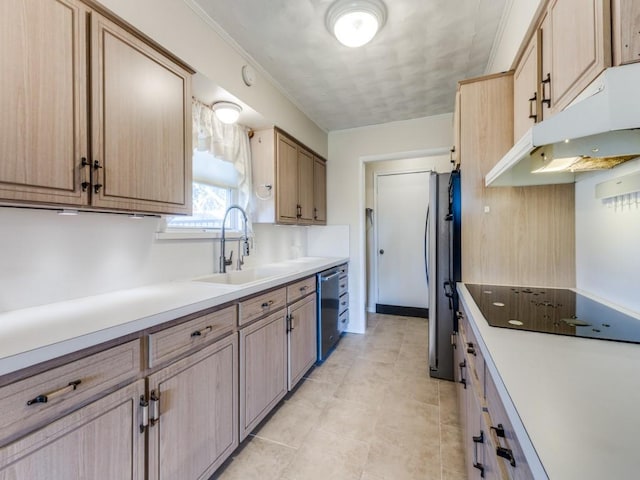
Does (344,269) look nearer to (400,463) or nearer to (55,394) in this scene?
(400,463)

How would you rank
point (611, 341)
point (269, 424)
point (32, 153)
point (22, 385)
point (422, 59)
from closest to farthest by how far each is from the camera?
point (22, 385)
point (611, 341)
point (32, 153)
point (269, 424)
point (422, 59)

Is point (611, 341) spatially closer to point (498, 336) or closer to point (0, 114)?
point (498, 336)

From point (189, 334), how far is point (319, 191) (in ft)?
7.90

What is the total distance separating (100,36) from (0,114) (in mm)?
526

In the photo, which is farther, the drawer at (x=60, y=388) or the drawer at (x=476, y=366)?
the drawer at (x=476, y=366)

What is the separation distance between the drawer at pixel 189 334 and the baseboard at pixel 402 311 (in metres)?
3.19

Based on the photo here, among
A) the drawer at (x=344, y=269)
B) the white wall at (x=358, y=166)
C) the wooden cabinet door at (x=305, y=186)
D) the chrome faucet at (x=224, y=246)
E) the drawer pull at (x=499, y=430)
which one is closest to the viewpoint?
the drawer pull at (x=499, y=430)

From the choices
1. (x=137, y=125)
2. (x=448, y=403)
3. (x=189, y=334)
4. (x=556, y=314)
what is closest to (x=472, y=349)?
(x=556, y=314)

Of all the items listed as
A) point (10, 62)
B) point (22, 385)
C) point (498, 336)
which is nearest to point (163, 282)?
point (22, 385)

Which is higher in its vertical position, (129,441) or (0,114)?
(0,114)

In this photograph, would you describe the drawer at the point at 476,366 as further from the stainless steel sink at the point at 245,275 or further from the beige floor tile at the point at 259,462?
the stainless steel sink at the point at 245,275

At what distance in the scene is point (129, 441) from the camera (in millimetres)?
959

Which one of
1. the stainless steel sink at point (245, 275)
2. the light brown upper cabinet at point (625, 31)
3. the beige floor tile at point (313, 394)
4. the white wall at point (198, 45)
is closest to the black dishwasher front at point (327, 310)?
the beige floor tile at point (313, 394)

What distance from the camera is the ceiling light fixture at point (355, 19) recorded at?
1600 mm
